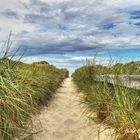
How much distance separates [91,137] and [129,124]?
5.30 feet

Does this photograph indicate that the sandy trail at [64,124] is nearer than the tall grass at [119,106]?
No

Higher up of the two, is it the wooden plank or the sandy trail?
the wooden plank

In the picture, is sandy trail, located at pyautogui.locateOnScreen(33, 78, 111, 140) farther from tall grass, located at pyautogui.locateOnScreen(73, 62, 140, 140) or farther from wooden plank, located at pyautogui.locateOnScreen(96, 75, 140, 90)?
wooden plank, located at pyautogui.locateOnScreen(96, 75, 140, 90)

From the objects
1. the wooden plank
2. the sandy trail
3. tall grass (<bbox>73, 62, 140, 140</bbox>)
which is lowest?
the sandy trail

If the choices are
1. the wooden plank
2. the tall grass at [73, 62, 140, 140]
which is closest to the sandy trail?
the tall grass at [73, 62, 140, 140]

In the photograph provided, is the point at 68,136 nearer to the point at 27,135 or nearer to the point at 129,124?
the point at 27,135

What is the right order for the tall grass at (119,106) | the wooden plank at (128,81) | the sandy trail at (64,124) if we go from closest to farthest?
the tall grass at (119,106) → the wooden plank at (128,81) → the sandy trail at (64,124)

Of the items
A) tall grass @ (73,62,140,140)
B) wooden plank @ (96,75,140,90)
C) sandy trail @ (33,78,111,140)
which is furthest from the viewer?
sandy trail @ (33,78,111,140)

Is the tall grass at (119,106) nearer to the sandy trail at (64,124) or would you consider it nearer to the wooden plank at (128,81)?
the wooden plank at (128,81)

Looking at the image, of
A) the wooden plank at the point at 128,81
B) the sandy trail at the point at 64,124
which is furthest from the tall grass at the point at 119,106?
the sandy trail at the point at 64,124

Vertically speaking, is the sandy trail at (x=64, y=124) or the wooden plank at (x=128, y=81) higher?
the wooden plank at (x=128, y=81)

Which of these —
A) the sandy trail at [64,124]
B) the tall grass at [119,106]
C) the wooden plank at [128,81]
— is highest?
the wooden plank at [128,81]

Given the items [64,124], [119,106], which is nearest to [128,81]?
[119,106]

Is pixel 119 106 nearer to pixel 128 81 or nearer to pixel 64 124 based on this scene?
pixel 128 81
